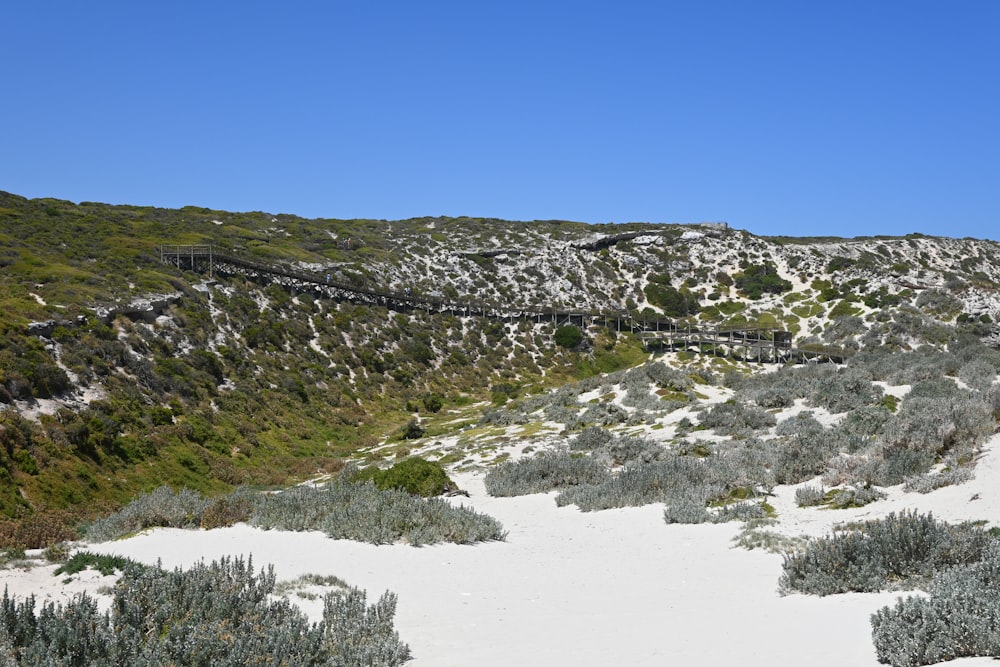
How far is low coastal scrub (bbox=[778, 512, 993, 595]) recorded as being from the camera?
8453 millimetres

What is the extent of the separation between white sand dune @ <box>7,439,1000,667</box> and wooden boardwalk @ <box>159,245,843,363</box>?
4370cm

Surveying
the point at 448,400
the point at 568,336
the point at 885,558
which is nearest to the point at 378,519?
the point at 885,558

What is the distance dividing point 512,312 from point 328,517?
5703 cm

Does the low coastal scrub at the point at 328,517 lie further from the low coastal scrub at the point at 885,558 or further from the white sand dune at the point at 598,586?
the low coastal scrub at the point at 885,558

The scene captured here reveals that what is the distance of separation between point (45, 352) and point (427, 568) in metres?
25.3

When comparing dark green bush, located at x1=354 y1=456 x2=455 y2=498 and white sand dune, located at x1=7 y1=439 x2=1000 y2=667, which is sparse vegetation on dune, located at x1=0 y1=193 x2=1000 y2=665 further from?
white sand dune, located at x1=7 y1=439 x2=1000 y2=667

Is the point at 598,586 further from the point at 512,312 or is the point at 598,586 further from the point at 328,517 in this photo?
the point at 512,312

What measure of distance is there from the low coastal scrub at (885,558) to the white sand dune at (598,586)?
10.2 inches

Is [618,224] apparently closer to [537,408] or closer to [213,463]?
[537,408]

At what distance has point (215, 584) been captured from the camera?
25.0ft

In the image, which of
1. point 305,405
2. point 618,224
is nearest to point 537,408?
point 305,405

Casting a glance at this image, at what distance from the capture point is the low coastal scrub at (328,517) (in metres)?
12.7

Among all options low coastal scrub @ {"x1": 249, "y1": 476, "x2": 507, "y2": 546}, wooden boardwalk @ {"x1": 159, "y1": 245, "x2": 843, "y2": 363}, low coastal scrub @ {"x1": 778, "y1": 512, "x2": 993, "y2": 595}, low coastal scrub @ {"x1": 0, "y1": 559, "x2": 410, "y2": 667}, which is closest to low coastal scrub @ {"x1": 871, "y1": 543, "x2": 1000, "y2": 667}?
low coastal scrub @ {"x1": 778, "y1": 512, "x2": 993, "y2": 595}

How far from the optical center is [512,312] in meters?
69.9
